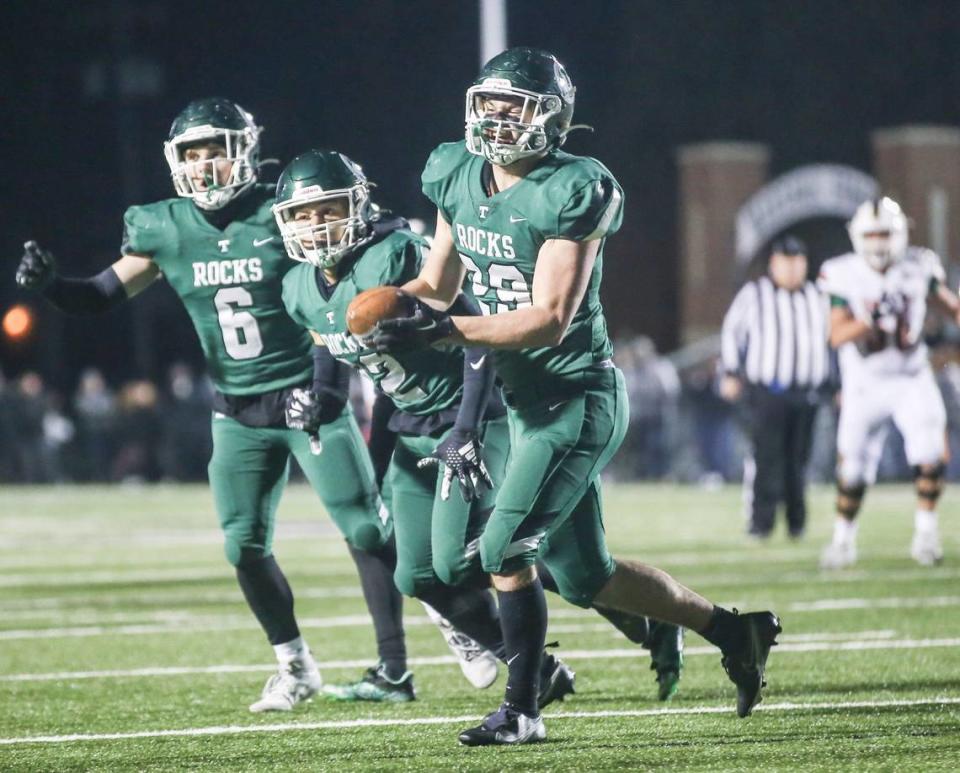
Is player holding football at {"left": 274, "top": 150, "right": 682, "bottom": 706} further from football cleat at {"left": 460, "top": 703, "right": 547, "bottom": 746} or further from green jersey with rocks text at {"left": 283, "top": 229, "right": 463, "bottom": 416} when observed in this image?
football cleat at {"left": 460, "top": 703, "right": 547, "bottom": 746}

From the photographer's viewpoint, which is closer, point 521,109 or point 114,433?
point 521,109

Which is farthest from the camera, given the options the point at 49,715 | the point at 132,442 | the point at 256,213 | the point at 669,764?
the point at 132,442

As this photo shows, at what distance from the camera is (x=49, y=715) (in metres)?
4.94

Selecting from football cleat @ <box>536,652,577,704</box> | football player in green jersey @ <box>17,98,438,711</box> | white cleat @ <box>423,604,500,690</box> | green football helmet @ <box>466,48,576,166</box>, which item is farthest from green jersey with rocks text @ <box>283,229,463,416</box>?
football cleat @ <box>536,652,577,704</box>

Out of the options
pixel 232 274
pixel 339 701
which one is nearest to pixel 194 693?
pixel 339 701

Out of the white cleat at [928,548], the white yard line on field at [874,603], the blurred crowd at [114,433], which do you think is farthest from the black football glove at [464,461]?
the blurred crowd at [114,433]

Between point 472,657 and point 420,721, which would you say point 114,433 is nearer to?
point 472,657

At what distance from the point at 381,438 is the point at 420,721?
3.62 ft

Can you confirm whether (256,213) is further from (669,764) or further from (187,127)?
(669,764)

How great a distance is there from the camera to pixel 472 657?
5125 millimetres

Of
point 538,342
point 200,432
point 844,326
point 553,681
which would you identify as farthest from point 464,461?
point 200,432

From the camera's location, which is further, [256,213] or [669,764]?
[256,213]

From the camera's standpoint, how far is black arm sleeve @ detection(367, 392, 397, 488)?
549cm

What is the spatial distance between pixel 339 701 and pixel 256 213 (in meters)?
1.36
